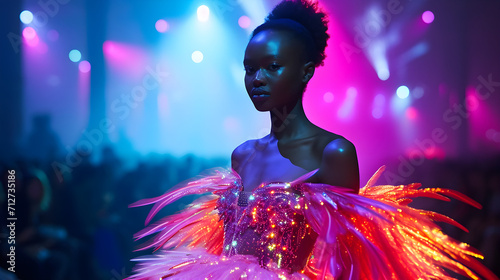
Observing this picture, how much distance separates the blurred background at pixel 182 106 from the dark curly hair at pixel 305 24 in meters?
1.14

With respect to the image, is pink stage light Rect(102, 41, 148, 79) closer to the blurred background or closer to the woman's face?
the blurred background

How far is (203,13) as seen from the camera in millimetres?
2693

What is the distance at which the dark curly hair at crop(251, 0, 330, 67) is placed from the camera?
1267 mm

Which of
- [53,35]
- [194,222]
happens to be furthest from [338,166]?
[53,35]

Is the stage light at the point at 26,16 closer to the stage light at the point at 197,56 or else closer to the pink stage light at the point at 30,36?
the pink stage light at the point at 30,36

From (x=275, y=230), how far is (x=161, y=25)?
2.09 m

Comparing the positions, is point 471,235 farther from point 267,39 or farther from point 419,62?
point 267,39

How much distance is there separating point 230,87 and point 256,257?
5.59ft

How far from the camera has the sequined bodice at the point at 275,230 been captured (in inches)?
44.3

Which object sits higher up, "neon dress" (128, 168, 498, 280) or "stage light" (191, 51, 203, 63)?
"stage light" (191, 51, 203, 63)

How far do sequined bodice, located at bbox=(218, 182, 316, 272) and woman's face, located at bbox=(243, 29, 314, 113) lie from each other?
0.26 meters

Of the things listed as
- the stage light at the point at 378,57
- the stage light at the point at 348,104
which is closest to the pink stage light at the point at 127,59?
the stage light at the point at 348,104

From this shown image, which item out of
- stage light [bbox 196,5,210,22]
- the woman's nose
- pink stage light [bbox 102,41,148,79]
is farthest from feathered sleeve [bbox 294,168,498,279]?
pink stage light [bbox 102,41,148,79]

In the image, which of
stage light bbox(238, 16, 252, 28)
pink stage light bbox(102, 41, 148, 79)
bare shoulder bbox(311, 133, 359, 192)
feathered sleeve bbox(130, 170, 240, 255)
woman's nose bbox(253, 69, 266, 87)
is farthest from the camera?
pink stage light bbox(102, 41, 148, 79)
